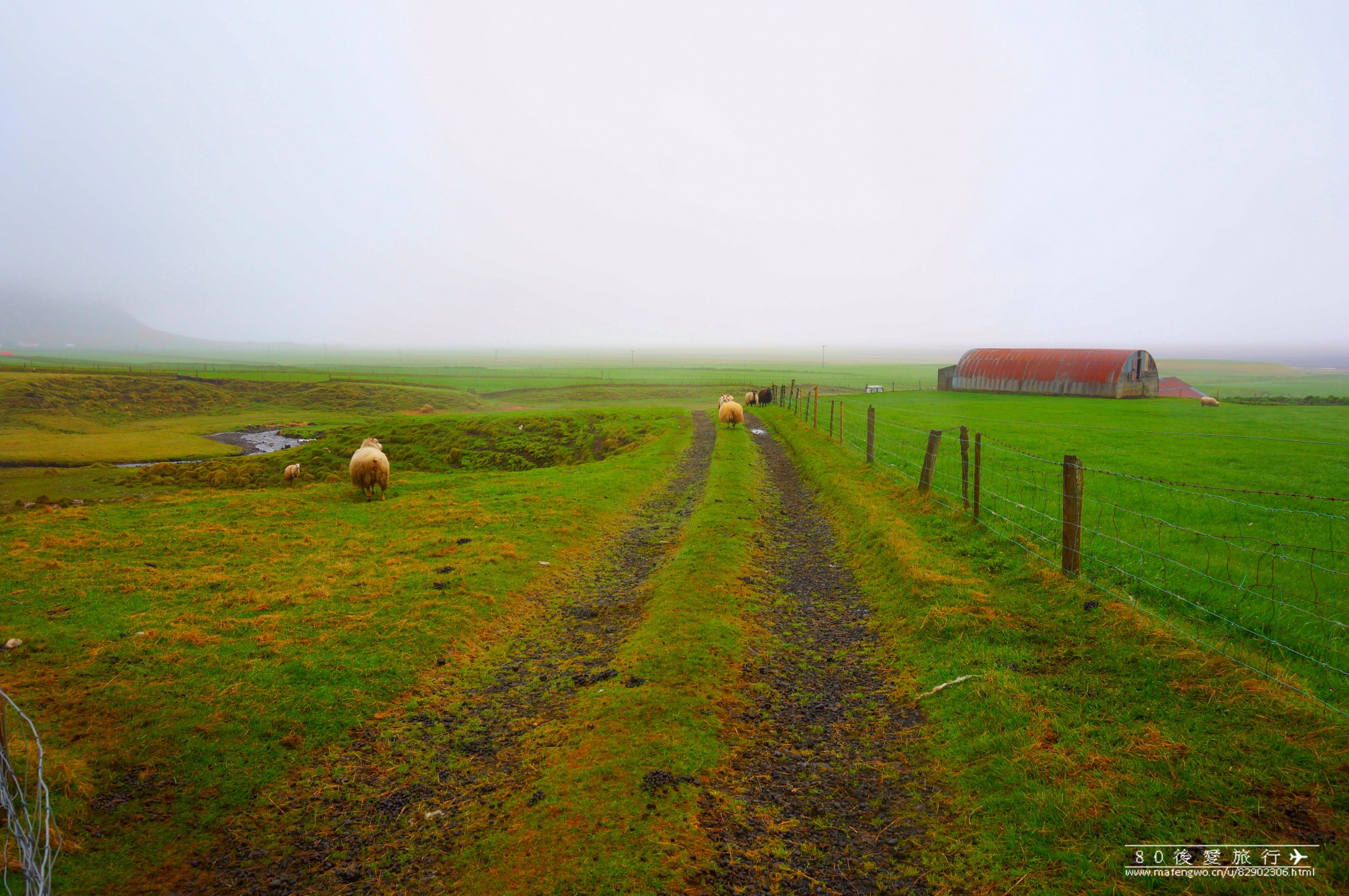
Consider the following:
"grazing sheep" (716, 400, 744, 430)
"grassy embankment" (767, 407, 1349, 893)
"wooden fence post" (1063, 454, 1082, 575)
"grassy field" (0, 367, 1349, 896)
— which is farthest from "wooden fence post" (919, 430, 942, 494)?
"grazing sheep" (716, 400, 744, 430)

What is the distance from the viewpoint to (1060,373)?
57344 mm

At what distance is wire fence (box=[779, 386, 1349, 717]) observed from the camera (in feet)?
23.1

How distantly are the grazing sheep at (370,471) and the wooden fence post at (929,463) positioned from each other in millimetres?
16436

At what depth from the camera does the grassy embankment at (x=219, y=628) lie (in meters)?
6.04

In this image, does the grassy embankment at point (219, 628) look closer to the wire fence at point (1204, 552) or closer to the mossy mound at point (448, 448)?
the wire fence at point (1204, 552)

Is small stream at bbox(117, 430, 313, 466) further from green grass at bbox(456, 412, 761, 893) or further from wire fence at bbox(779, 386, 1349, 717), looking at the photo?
wire fence at bbox(779, 386, 1349, 717)

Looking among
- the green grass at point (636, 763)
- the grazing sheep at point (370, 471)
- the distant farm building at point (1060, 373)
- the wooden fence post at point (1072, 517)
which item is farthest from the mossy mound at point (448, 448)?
the distant farm building at point (1060, 373)

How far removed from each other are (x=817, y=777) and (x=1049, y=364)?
211 ft

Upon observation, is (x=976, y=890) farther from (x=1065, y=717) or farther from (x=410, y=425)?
(x=410, y=425)

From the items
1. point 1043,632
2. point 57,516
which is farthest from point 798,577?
point 57,516

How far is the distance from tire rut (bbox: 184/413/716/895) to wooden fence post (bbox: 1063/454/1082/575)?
24.2 feet

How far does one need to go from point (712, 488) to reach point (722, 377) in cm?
9620

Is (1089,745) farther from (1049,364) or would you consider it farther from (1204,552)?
(1049,364)

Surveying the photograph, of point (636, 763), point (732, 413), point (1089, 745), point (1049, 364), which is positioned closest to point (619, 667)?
point (636, 763)
